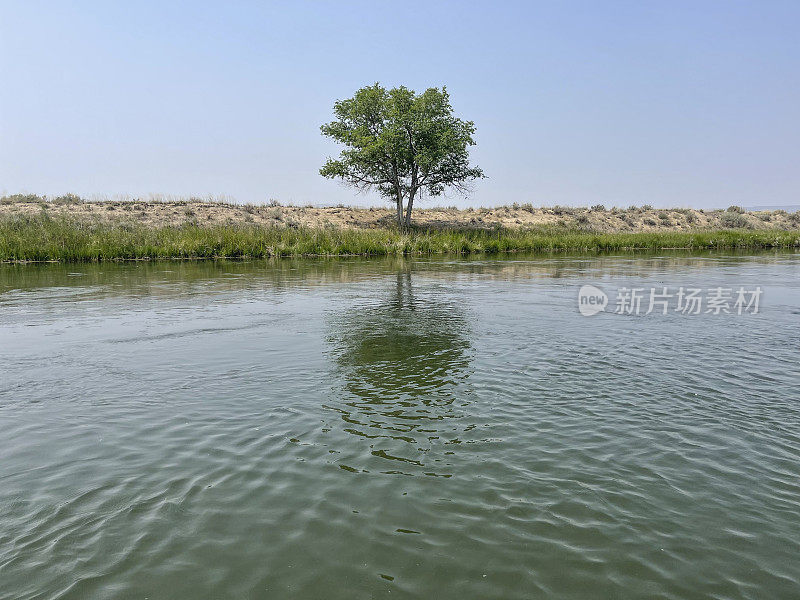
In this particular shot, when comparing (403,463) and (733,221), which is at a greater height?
(733,221)

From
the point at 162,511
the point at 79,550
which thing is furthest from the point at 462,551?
the point at 79,550

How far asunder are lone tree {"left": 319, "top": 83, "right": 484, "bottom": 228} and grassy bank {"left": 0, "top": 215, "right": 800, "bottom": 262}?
753 centimetres

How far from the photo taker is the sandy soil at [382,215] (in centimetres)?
5416

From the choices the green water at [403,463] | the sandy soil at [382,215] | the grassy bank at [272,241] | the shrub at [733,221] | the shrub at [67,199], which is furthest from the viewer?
the shrub at [733,221]

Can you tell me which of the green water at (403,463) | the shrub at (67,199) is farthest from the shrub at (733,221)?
the shrub at (67,199)

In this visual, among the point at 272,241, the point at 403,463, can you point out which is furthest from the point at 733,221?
the point at 403,463

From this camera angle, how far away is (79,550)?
13.8ft

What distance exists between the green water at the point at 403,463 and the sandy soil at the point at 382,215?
149 ft

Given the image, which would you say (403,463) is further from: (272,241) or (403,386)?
(272,241)

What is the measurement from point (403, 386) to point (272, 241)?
118 feet

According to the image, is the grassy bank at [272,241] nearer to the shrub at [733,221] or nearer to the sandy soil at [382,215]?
the sandy soil at [382,215]

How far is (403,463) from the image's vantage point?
561 cm

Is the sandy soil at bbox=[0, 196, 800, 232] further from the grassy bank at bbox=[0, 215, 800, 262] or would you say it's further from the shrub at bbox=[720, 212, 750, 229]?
the grassy bank at bbox=[0, 215, 800, 262]

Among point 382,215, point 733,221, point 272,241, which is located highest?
point 733,221
